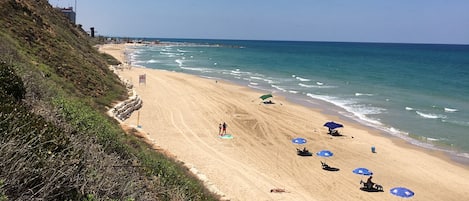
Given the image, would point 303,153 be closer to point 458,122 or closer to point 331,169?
point 331,169

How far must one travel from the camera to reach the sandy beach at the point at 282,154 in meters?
16.6

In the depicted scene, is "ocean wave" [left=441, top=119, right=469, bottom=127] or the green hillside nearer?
the green hillside

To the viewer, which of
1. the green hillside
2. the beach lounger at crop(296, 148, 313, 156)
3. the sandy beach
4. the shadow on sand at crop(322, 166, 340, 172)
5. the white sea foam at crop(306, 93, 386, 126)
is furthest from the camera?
the white sea foam at crop(306, 93, 386, 126)

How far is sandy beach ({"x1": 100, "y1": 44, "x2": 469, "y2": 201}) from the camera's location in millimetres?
16594

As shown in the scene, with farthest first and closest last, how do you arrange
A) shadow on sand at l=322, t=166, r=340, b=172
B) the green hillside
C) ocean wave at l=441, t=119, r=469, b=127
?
ocean wave at l=441, t=119, r=469, b=127 < shadow on sand at l=322, t=166, r=340, b=172 < the green hillside

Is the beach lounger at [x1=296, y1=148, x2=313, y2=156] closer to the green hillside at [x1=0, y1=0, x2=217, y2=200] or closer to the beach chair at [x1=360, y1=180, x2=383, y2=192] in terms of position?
the beach chair at [x1=360, y1=180, x2=383, y2=192]

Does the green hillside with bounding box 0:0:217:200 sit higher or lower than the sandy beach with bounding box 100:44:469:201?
higher

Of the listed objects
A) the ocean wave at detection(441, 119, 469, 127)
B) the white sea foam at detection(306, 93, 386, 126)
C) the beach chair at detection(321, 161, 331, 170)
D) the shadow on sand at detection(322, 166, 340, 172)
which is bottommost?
the shadow on sand at detection(322, 166, 340, 172)

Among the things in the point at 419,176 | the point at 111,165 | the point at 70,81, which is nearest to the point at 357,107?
the point at 419,176

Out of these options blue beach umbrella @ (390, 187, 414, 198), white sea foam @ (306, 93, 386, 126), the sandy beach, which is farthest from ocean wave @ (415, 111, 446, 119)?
blue beach umbrella @ (390, 187, 414, 198)

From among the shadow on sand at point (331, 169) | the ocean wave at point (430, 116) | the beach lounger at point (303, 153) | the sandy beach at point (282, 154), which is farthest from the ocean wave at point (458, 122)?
the shadow on sand at point (331, 169)

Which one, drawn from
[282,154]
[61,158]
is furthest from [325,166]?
[61,158]

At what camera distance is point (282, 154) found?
2127 cm

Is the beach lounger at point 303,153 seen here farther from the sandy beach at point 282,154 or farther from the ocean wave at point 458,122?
the ocean wave at point 458,122
